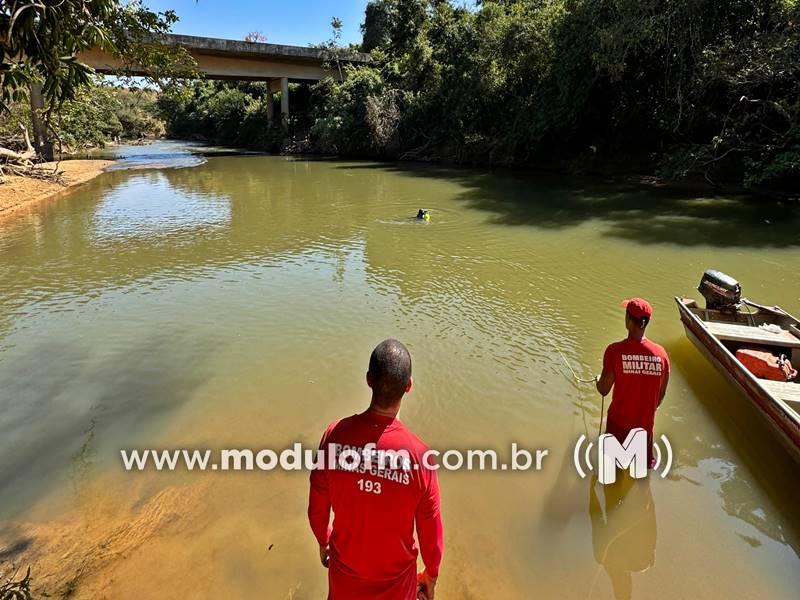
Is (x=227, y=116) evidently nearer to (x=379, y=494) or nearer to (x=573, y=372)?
(x=573, y=372)

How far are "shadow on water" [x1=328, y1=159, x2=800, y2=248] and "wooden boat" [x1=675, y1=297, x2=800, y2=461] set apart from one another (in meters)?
6.08

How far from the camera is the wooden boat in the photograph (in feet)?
14.4

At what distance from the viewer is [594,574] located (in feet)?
12.1

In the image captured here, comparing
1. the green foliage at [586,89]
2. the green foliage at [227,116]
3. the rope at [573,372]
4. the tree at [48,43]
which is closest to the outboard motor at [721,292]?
the rope at [573,372]

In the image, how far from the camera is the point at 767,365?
17.7 ft

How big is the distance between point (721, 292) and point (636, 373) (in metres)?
3.87

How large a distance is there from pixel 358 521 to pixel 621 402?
99.7 inches

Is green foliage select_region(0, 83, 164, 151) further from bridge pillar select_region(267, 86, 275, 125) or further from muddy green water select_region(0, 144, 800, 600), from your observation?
bridge pillar select_region(267, 86, 275, 125)

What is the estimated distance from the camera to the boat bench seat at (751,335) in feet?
18.6

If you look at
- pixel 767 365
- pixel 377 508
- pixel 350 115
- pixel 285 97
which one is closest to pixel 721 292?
pixel 767 365

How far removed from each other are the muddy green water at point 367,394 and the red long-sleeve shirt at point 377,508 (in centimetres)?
160

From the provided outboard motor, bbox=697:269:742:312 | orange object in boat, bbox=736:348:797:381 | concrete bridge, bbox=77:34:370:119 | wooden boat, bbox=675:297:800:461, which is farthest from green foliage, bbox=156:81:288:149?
orange object in boat, bbox=736:348:797:381

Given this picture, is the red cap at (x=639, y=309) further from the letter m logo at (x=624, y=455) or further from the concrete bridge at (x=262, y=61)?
the concrete bridge at (x=262, y=61)

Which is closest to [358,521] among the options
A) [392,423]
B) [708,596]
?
[392,423]
